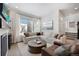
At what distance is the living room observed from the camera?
2104mm

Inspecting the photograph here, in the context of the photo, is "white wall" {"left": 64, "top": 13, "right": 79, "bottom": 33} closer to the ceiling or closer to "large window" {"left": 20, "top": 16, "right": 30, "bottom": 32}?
the ceiling

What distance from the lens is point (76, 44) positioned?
2061 millimetres

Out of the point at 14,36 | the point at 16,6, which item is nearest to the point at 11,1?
the point at 16,6

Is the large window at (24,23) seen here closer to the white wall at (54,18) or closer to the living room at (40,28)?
the living room at (40,28)

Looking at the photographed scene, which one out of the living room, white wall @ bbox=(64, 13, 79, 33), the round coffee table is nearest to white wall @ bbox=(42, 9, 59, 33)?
the living room

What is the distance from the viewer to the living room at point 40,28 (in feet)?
6.90

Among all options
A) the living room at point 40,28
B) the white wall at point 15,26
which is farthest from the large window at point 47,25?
the white wall at point 15,26

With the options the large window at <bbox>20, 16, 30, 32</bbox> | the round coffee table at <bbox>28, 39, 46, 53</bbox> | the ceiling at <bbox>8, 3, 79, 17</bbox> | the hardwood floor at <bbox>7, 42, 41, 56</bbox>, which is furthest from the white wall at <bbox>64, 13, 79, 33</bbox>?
the hardwood floor at <bbox>7, 42, 41, 56</bbox>

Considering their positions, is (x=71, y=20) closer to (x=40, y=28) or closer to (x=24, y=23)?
(x=40, y=28)

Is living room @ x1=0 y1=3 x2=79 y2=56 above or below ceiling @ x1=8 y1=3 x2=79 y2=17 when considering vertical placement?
below

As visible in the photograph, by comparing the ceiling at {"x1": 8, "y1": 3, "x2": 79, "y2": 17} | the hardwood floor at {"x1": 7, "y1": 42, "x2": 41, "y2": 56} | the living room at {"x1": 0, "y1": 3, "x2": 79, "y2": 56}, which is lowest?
the hardwood floor at {"x1": 7, "y1": 42, "x2": 41, "y2": 56}

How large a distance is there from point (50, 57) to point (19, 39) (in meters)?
0.70

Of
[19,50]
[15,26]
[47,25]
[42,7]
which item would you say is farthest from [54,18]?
[19,50]

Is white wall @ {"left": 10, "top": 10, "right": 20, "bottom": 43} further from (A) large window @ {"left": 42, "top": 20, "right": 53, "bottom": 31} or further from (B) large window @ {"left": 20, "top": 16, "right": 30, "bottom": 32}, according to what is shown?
(A) large window @ {"left": 42, "top": 20, "right": 53, "bottom": 31}
